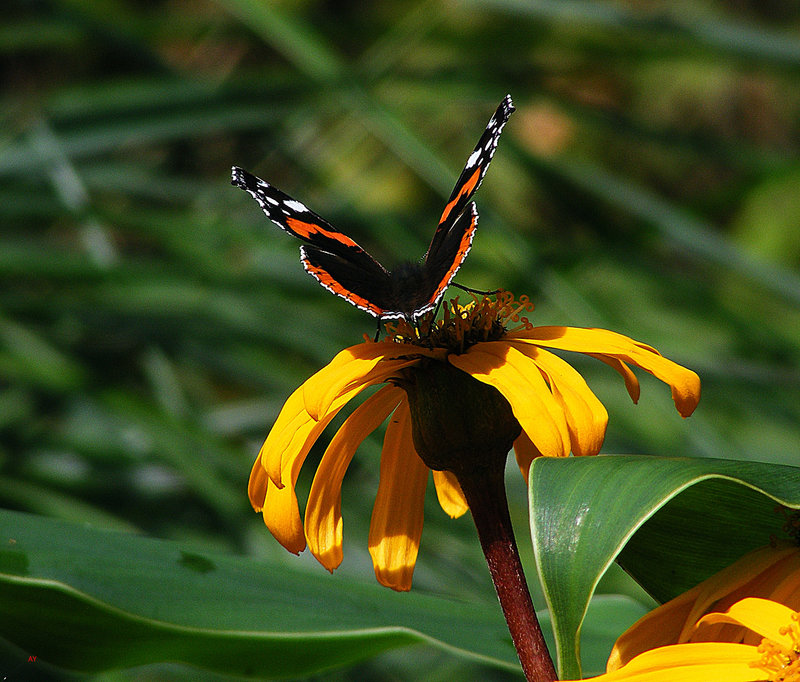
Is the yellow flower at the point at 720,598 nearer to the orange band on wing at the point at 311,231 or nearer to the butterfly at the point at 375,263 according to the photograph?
the butterfly at the point at 375,263

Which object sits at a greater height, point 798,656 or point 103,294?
point 103,294

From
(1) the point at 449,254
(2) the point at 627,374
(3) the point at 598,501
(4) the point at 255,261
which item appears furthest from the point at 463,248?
(4) the point at 255,261

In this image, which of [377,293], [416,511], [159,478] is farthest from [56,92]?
[416,511]

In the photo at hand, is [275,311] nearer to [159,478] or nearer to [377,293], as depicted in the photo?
[159,478]

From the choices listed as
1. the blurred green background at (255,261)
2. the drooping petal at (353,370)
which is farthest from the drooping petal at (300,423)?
the blurred green background at (255,261)

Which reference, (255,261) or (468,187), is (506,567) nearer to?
(468,187)
